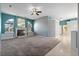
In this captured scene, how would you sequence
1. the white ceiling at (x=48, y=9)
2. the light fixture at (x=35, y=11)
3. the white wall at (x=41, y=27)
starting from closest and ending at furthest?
the white ceiling at (x=48, y=9) < the light fixture at (x=35, y=11) < the white wall at (x=41, y=27)

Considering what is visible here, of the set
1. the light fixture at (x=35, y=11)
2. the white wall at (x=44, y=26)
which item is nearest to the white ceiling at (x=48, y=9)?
the light fixture at (x=35, y=11)

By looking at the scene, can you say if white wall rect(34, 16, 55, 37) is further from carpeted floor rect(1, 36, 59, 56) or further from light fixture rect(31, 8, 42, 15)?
light fixture rect(31, 8, 42, 15)

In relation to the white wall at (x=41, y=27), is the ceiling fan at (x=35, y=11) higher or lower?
higher

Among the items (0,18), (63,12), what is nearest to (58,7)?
(63,12)

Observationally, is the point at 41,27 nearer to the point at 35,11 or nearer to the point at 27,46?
A: the point at 35,11

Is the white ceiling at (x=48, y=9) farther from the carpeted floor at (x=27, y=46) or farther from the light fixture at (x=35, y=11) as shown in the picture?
the carpeted floor at (x=27, y=46)

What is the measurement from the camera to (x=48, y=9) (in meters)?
3.37

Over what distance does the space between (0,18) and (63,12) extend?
1.78 m

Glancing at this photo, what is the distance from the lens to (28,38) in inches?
138

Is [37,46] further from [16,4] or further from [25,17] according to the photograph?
[16,4]

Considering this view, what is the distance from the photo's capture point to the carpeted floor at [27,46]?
10.9 ft

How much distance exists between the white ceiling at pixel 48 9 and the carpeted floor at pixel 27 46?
2.32 ft

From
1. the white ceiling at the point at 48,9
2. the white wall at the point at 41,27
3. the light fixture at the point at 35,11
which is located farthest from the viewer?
the white wall at the point at 41,27

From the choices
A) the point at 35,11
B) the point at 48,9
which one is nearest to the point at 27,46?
the point at 35,11
